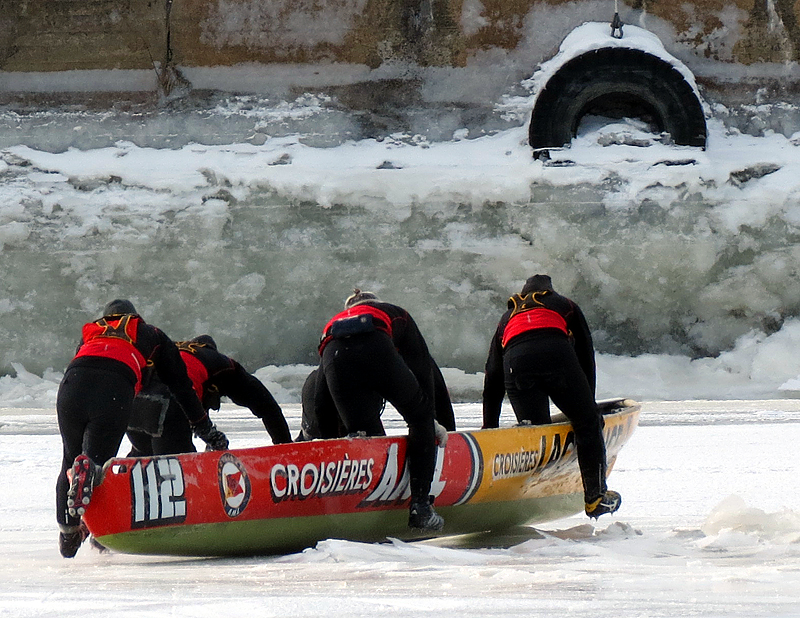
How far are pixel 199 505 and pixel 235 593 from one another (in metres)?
0.91

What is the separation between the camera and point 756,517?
4.39 meters

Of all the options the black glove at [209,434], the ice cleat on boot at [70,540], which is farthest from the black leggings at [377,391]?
the ice cleat on boot at [70,540]

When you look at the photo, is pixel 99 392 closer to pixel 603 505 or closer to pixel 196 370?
pixel 196 370

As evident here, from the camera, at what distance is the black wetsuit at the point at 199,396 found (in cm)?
506

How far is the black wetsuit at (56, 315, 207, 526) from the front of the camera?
4379 mm

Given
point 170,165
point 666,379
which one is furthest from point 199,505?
point 170,165

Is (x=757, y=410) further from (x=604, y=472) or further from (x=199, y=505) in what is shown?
(x=199, y=505)

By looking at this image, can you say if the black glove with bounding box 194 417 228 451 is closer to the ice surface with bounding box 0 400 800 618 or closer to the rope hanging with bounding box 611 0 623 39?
the ice surface with bounding box 0 400 800 618

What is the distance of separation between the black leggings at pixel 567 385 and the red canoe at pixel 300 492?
0.19m

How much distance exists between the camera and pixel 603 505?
16.0 ft

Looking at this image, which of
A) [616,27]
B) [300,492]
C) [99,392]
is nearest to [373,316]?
[300,492]

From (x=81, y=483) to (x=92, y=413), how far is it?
1.55ft

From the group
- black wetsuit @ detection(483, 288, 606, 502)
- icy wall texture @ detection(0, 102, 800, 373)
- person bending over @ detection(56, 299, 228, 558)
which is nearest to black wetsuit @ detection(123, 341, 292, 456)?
person bending over @ detection(56, 299, 228, 558)

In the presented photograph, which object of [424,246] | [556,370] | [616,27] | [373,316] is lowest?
[424,246]
